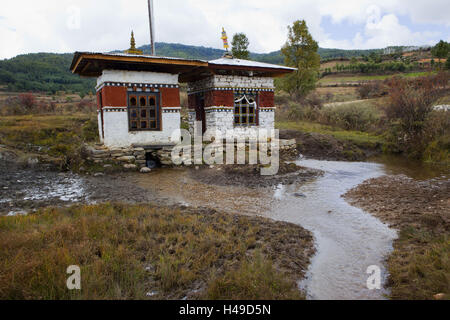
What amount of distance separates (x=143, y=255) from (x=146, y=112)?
9668 mm

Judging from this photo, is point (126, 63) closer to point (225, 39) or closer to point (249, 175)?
point (225, 39)

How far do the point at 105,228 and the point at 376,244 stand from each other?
521cm

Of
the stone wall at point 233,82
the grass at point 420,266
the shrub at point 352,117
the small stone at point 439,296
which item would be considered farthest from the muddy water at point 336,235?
the shrub at point 352,117

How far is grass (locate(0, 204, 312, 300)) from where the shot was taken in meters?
3.62

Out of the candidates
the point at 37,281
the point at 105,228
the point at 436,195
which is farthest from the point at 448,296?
the point at 436,195

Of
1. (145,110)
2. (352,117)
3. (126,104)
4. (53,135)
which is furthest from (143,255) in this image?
(352,117)

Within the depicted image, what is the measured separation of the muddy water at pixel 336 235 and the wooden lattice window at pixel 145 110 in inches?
266

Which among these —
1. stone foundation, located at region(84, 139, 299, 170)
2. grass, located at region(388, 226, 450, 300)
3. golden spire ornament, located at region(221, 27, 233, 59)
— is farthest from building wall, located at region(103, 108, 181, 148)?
grass, located at region(388, 226, 450, 300)

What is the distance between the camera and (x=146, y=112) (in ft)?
43.6

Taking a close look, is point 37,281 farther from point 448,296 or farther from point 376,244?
point 376,244

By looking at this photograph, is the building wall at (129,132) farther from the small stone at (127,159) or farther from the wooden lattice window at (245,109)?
the wooden lattice window at (245,109)

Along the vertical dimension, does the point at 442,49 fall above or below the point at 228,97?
above

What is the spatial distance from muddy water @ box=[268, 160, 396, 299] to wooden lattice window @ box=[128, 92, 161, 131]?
675 centimetres

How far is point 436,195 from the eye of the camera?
27.0ft
